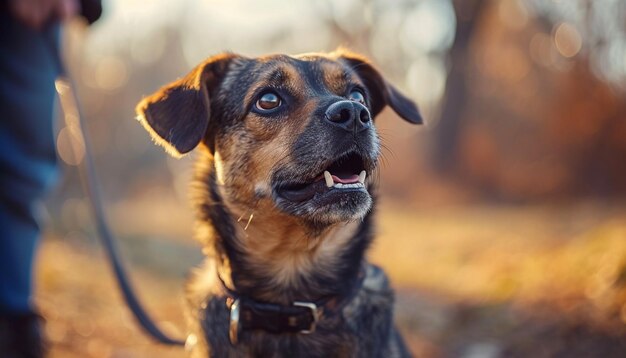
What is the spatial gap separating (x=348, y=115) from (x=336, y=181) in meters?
0.36

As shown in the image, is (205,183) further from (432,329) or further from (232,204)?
(432,329)

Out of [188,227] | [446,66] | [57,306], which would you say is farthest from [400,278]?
[446,66]

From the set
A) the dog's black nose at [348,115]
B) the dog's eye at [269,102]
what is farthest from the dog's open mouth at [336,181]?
the dog's eye at [269,102]

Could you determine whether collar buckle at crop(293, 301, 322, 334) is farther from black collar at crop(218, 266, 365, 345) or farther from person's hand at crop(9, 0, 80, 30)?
person's hand at crop(9, 0, 80, 30)

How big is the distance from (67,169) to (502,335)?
17.5 m

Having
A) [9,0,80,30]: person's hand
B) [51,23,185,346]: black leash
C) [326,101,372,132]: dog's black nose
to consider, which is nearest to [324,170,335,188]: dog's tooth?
[326,101,372,132]: dog's black nose

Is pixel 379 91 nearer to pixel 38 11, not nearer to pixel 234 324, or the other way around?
pixel 234 324

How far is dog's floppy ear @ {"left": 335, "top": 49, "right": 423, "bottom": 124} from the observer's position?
163 inches

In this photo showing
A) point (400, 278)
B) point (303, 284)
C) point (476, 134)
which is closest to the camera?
point (303, 284)

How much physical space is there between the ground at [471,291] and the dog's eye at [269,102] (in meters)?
0.97

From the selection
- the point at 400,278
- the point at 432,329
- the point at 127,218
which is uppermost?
the point at 432,329

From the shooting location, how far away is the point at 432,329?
6992mm

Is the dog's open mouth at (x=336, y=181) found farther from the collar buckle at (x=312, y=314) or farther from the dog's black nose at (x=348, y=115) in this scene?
the collar buckle at (x=312, y=314)

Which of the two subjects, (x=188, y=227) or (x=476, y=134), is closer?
(x=188, y=227)
